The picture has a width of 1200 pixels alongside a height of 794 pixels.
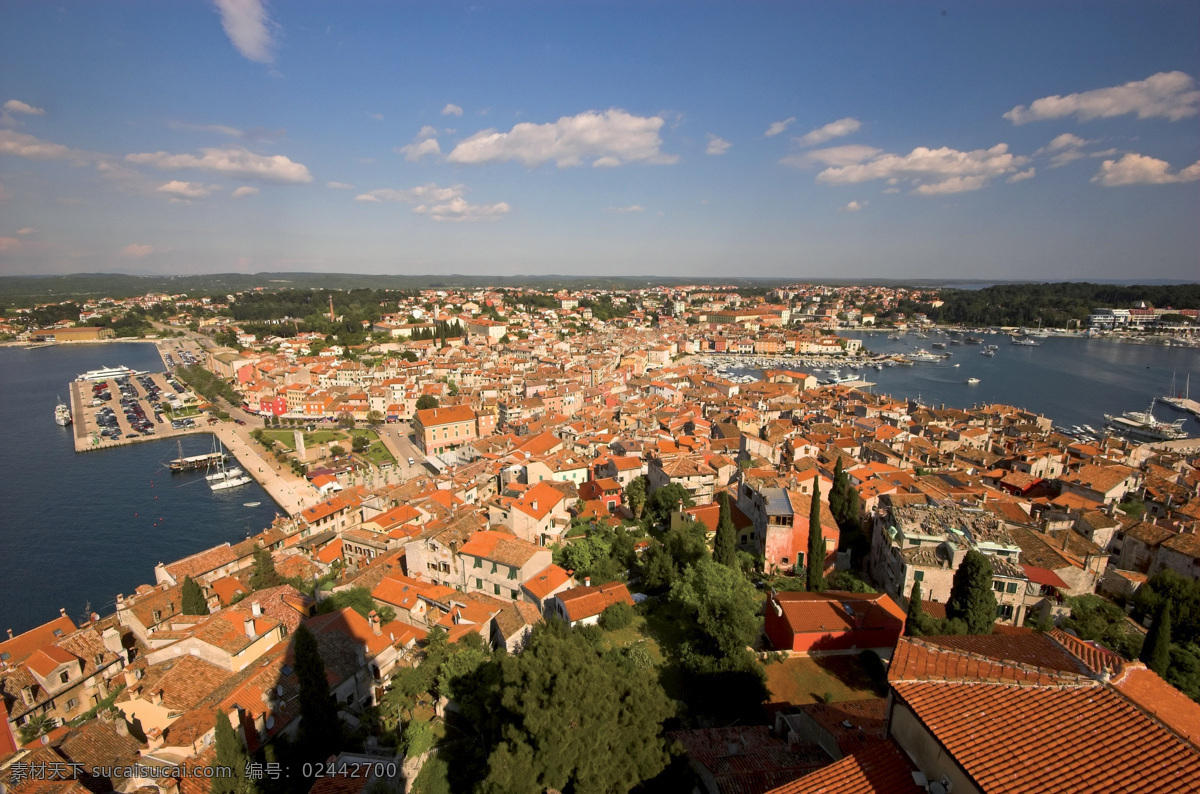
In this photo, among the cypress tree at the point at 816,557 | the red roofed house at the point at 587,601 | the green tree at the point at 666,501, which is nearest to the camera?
the red roofed house at the point at 587,601

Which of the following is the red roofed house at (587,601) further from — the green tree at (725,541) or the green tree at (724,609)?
the green tree at (725,541)

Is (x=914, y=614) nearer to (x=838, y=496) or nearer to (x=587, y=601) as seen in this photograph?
(x=838, y=496)

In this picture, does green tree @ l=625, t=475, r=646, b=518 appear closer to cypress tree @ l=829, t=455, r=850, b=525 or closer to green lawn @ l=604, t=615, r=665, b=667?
cypress tree @ l=829, t=455, r=850, b=525

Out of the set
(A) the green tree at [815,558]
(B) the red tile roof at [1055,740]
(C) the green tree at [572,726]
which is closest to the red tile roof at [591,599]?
(A) the green tree at [815,558]

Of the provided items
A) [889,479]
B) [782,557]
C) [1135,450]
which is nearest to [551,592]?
[782,557]

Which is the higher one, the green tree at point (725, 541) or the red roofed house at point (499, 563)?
the green tree at point (725, 541)

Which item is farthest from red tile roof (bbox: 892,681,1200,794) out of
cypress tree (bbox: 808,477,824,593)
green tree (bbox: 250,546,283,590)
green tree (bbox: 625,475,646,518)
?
green tree (bbox: 250,546,283,590)
